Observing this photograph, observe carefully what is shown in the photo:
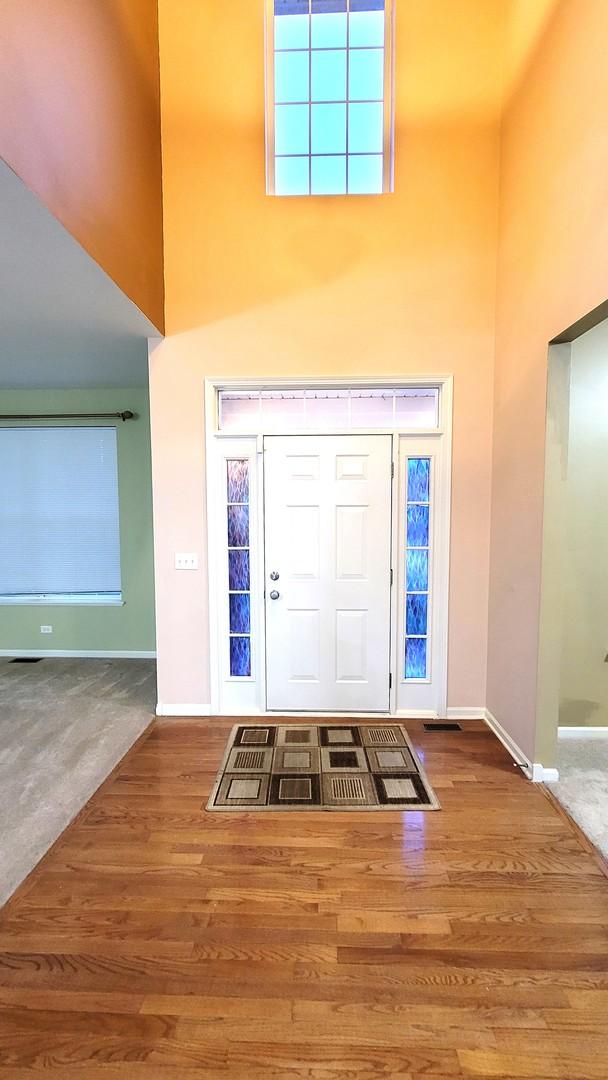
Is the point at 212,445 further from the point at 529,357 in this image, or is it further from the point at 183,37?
the point at 183,37

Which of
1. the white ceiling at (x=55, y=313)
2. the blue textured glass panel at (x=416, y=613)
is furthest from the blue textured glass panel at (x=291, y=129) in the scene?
the blue textured glass panel at (x=416, y=613)

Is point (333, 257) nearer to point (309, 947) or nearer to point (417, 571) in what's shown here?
point (417, 571)

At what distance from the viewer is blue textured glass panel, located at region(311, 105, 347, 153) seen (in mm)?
3115

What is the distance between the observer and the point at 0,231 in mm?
1867

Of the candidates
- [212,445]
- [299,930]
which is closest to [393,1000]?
[299,930]

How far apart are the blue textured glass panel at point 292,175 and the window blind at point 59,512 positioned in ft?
8.80

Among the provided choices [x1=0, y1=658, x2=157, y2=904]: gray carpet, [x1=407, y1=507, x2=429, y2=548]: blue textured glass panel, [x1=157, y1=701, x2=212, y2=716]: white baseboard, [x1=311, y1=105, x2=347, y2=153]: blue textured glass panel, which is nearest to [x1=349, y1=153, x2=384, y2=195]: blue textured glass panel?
[x1=311, y1=105, x2=347, y2=153]: blue textured glass panel

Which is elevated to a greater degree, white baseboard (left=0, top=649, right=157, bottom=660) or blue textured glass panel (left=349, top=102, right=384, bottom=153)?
blue textured glass panel (left=349, top=102, right=384, bottom=153)

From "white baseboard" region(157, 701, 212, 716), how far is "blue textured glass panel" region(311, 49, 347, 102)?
170 inches

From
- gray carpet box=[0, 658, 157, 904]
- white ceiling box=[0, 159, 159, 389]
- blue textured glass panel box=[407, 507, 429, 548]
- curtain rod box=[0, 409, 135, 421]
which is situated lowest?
gray carpet box=[0, 658, 157, 904]

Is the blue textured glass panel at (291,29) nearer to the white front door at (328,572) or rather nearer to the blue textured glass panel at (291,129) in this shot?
the blue textured glass panel at (291,129)

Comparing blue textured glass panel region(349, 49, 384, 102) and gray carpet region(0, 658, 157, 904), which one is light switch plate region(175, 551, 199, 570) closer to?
gray carpet region(0, 658, 157, 904)

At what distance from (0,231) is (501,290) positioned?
9.20ft

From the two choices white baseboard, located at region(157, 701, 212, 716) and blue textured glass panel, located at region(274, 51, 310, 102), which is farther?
white baseboard, located at region(157, 701, 212, 716)
